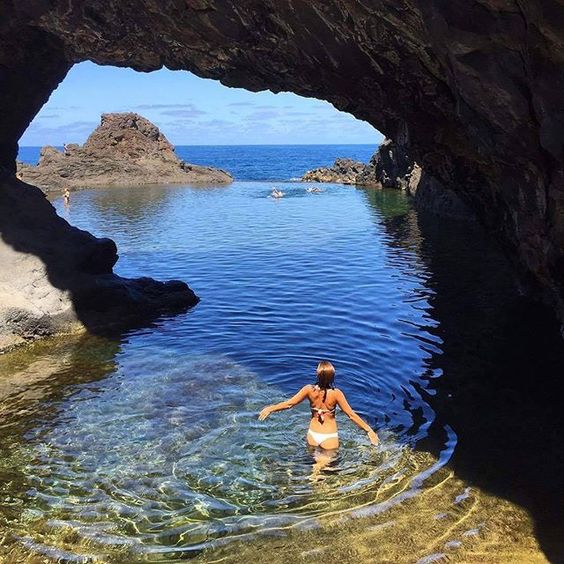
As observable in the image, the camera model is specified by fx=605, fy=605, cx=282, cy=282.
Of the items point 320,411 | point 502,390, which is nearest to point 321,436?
point 320,411

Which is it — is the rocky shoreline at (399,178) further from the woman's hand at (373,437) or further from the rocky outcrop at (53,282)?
the rocky outcrop at (53,282)

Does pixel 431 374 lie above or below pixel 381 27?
below

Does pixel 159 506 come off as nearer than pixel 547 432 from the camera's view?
Yes

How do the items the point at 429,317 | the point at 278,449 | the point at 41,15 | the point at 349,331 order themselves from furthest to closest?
the point at 429,317, the point at 349,331, the point at 41,15, the point at 278,449

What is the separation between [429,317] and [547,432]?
8.45 m

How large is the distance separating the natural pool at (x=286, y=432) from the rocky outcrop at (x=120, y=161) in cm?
6030

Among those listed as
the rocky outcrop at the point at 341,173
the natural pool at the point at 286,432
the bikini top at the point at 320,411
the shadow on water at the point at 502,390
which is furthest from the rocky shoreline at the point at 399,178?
the bikini top at the point at 320,411

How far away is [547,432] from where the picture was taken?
11.6m

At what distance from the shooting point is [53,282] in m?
18.7

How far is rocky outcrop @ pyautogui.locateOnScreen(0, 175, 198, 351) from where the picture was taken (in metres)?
17.8

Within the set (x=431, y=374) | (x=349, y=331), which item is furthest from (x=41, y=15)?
(x=431, y=374)

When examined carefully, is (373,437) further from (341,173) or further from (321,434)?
(341,173)

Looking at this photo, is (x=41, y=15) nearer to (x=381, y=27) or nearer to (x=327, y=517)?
(x=381, y=27)

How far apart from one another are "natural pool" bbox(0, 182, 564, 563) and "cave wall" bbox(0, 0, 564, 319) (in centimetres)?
319
